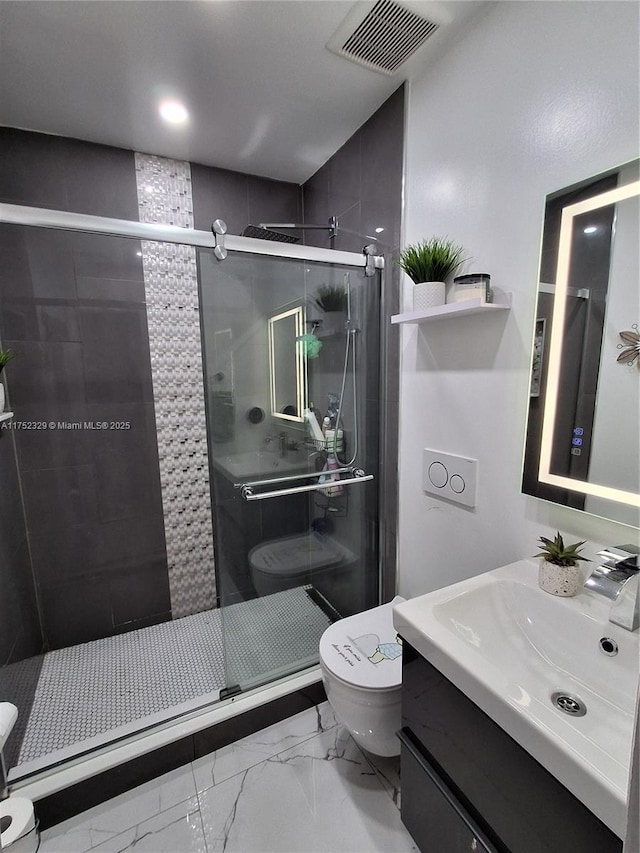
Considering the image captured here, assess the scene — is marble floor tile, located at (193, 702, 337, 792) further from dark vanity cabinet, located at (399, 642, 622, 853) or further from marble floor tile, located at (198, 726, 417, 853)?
dark vanity cabinet, located at (399, 642, 622, 853)

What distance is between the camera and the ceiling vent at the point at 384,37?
1.27 meters

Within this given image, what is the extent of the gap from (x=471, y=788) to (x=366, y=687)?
0.41 m

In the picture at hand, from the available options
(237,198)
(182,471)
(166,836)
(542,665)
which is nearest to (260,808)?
(166,836)

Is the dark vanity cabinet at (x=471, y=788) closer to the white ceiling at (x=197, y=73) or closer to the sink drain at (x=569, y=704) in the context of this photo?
the sink drain at (x=569, y=704)

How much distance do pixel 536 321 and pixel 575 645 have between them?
878mm

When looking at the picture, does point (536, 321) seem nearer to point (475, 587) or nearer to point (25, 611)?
point (475, 587)

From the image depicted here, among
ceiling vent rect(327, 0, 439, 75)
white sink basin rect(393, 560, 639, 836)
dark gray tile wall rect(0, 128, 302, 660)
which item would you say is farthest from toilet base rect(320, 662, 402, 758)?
ceiling vent rect(327, 0, 439, 75)

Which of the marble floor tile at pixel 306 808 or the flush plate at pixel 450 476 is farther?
the flush plate at pixel 450 476

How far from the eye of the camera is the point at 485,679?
0.80 m

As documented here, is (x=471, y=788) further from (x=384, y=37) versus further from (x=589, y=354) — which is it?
(x=384, y=37)

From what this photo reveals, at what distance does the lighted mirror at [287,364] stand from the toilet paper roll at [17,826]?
1463 mm

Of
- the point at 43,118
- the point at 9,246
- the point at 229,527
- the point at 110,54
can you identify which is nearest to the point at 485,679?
the point at 229,527

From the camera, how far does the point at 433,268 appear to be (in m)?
1.45

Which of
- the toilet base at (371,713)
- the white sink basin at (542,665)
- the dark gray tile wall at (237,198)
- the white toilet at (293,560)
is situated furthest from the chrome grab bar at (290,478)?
the dark gray tile wall at (237,198)
